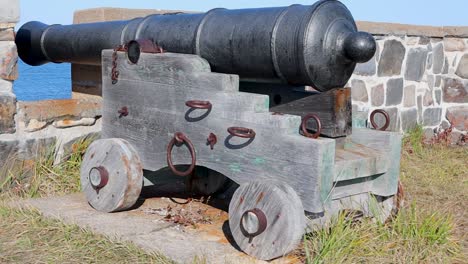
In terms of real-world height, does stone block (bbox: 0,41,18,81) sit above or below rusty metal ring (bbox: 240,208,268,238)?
above

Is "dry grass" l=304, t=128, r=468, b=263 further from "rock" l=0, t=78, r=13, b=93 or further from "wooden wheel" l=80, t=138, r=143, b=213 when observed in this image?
"rock" l=0, t=78, r=13, b=93

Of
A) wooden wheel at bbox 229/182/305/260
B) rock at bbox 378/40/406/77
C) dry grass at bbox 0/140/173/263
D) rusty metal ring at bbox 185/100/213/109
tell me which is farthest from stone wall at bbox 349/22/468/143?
dry grass at bbox 0/140/173/263

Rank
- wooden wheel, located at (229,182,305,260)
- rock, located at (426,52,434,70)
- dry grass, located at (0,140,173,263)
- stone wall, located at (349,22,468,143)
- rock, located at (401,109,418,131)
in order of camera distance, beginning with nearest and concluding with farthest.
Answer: wooden wheel, located at (229,182,305,260)
dry grass, located at (0,140,173,263)
stone wall, located at (349,22,468,143)
rock, located at (401,109,418,131)
rock, located at (426,52,434,70)

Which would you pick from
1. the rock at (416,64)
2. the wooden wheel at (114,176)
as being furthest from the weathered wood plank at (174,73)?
the rock at (416,64)

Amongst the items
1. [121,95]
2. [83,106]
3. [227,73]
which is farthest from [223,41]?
[83,106]

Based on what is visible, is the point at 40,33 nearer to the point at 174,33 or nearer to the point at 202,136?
the point at 174,33

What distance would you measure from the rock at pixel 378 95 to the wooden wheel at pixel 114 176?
10.3 ft

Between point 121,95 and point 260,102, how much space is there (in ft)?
3.60

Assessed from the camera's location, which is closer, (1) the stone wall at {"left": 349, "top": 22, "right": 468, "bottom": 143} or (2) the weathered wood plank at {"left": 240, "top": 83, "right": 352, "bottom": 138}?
(2) the weathered wood plank at {"left": 240, "top": 83, "right": 352, "bottom": 138}

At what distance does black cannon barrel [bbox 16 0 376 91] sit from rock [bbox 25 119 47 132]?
914 millimetres

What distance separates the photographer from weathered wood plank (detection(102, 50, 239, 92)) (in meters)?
3.25

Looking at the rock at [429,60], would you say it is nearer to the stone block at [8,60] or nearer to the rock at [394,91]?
the rock at [394,91]

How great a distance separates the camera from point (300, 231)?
2.91m

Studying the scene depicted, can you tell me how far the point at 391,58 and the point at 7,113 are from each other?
368 cm
